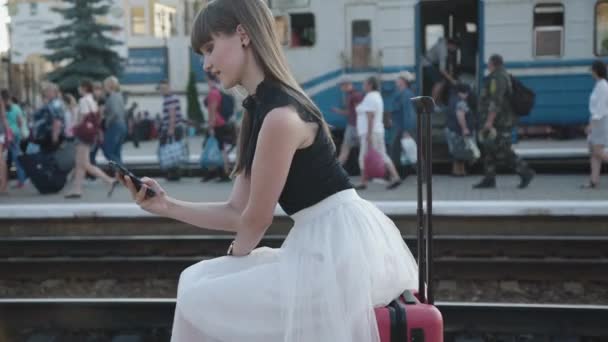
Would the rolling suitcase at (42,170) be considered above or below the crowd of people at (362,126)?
below

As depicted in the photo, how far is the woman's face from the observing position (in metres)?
2.41

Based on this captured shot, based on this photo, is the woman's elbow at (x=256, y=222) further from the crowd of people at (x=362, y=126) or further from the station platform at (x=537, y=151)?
the station platform at (x=537, y=151)

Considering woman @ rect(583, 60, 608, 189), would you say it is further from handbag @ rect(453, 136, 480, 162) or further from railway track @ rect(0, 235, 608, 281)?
railway track @ rect(0, 235, 608, 281)

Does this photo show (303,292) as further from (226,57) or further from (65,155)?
(65,155)

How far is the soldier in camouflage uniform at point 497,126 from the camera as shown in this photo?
435 inches

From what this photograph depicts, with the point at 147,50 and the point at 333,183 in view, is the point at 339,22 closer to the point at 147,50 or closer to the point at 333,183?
the point at 333,183

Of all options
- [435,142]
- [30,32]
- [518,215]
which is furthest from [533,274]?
[30,32]

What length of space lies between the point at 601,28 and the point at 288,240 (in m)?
13.5

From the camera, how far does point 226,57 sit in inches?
95.4

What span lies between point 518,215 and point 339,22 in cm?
720

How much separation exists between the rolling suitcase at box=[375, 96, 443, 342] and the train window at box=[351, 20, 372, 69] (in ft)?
39.1

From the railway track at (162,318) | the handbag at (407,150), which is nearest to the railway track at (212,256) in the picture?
the railway track at (162,318)

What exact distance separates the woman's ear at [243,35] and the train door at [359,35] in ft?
39.7

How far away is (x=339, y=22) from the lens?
14.5m
